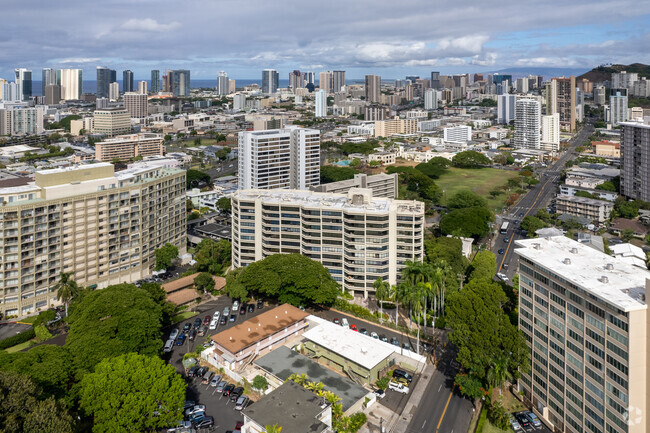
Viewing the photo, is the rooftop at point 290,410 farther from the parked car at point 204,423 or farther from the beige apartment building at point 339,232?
the beige apartment building at point 339,232

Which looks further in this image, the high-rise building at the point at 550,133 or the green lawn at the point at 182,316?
the high-rise building at the point at 550,133

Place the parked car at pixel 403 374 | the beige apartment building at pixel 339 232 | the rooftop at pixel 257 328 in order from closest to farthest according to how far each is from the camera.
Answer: the parked car at pixel 403 374
the rooftop at pixel 257 328
the beige apartment building at pixel 339 232

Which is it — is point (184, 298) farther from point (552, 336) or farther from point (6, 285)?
point (552, 336)

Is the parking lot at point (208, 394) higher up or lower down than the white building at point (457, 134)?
lower down

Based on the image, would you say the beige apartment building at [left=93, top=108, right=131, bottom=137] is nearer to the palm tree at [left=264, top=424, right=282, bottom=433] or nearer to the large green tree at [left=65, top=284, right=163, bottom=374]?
the large green tree at [left=65, top=284, right=163, bottom=374]

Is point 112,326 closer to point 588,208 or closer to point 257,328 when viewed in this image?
point 257,328

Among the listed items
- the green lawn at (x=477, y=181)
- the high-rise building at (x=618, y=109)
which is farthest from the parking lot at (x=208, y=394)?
the high-rise building at (x=618, y=109)

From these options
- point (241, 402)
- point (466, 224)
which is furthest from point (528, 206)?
point (241, 402)
